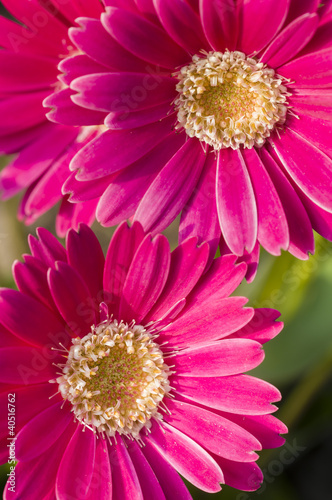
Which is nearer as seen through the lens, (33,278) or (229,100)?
(33,278)

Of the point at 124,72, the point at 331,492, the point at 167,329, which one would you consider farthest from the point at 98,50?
the point at 331,492

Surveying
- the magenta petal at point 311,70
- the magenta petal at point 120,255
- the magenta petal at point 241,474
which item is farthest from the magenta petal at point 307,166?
the magenta petal at point 241,474

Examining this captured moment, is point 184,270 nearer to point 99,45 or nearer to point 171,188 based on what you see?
point 171,188

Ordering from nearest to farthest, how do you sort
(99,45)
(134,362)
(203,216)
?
1. (99,45)
2. (203,216)
3. (134,362)

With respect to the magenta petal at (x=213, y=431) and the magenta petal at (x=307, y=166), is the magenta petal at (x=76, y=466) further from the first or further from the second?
the magenta petal at (x=307, y=166)

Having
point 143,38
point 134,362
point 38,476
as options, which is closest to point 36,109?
point 143,38

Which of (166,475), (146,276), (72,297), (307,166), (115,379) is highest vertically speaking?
(307,166)

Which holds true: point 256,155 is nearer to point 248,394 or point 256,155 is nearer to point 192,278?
point 192,278
